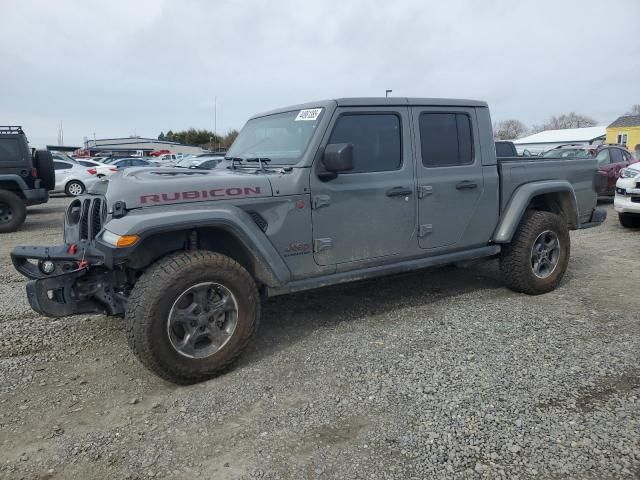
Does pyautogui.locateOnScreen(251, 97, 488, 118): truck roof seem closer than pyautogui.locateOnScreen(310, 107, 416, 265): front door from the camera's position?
No

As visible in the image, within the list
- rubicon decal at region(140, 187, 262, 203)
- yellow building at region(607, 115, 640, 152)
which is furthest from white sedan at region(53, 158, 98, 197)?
yellow building at region(607, 115, 640, 152)

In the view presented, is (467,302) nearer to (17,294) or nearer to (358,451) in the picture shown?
(358,451)

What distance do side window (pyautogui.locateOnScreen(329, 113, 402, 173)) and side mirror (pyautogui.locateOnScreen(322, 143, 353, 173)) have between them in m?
0.30

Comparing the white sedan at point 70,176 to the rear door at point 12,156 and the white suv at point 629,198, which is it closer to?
the rear door at point 12,156

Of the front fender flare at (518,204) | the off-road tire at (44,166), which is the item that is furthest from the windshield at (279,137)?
the off-road tire at (44,166)

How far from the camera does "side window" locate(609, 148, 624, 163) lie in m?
13.6

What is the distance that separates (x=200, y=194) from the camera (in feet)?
11.3

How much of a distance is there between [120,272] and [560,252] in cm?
424

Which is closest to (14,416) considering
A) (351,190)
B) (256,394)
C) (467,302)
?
(256,394)

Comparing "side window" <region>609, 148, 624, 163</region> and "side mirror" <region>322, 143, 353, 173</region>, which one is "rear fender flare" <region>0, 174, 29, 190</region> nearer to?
"side mirror" <region>322, 143, 353, 173</region>

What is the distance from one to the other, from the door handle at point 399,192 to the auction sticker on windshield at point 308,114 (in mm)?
840

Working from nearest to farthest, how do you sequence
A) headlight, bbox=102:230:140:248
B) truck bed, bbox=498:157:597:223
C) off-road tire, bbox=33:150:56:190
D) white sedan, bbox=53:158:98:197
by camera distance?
headlight, bbox=102:230:140:248, truck bed, bbox=498:157:597:223, off-road tire, bbox=33:150:56:190, white sedan, bbox=53:158:98:197

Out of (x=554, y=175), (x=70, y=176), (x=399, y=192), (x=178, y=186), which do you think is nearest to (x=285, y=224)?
(x=178, y=186)

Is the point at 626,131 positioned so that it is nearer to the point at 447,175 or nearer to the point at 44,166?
the point at 44,166
